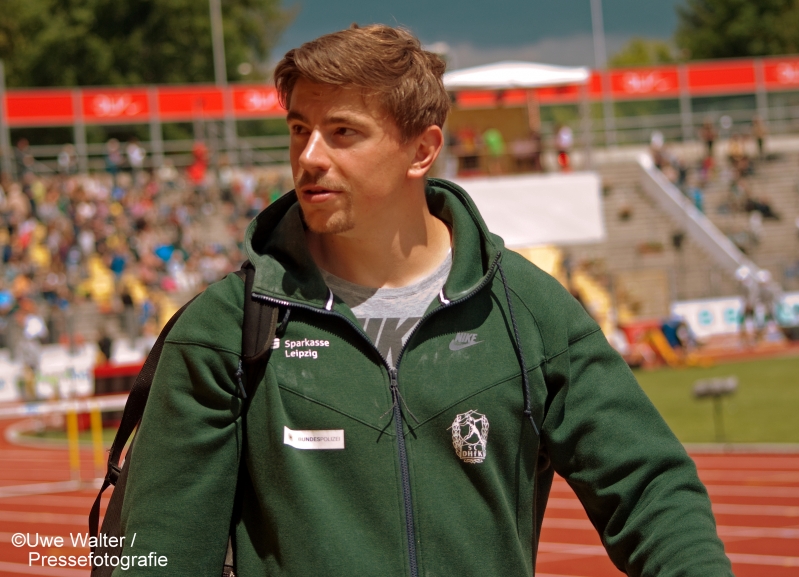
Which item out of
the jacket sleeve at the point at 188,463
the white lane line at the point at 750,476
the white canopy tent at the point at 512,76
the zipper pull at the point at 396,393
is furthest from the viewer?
the white canopy tent at the point at 512,76

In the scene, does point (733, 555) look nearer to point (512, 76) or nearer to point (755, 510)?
point (755, 510)

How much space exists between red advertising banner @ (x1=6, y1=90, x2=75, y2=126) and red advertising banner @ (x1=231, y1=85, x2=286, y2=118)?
4.86 m

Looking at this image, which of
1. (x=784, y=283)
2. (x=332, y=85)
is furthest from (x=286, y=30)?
(x=332, y=85)

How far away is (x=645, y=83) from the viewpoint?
3819 centimetres

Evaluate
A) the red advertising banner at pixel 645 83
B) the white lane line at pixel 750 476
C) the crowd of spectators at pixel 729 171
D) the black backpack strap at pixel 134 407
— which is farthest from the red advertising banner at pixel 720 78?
the black backpack strap at pixel 134 407

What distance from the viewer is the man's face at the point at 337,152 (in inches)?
95.7

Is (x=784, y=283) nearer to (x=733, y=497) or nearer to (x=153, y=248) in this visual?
(x=153, y=248)

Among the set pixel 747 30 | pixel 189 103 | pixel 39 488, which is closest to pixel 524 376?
pixel 39 488

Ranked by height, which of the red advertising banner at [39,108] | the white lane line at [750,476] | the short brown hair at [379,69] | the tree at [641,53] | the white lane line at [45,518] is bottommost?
the white lane line at [750,476]

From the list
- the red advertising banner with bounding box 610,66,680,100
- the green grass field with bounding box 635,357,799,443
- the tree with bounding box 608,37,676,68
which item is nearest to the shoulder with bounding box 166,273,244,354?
the green grass field with bounding box 635,357,799,443

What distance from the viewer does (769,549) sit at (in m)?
7.67

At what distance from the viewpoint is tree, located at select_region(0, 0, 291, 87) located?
49.5 metres

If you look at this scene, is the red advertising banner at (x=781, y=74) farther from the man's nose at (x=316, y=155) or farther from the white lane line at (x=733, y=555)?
the man's nose at (x=316, y=155)

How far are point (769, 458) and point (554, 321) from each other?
9.39m
